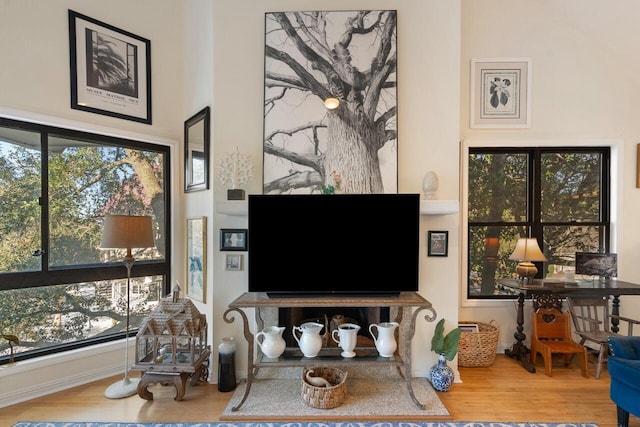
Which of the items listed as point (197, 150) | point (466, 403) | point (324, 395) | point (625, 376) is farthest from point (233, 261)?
point (625, 376)

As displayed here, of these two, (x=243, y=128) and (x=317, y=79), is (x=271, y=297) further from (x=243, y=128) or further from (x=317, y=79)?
(x=317, y=79)

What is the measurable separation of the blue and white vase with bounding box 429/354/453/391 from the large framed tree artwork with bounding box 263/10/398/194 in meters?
1.64

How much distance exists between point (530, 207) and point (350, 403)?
2.74 metres

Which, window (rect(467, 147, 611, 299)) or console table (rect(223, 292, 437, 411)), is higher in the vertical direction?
window (rect(467, 147, 611, 299))

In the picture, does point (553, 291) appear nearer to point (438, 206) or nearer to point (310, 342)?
point (438, 206)

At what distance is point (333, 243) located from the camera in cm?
252

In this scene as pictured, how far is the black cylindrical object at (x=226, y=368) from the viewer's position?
2.65 m

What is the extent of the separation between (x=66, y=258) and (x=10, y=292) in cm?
42

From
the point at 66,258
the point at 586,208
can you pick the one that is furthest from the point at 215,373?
the point at 586,208

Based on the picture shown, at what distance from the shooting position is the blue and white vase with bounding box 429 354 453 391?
8.62 ft

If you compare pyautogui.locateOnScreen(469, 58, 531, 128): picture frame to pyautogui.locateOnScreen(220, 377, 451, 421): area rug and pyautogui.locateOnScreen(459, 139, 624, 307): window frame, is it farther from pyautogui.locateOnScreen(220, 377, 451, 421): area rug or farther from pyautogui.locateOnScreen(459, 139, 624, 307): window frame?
pyautogui.locateOnScreen(220, 377, 451, 421): area rug

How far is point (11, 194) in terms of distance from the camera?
2590 mm

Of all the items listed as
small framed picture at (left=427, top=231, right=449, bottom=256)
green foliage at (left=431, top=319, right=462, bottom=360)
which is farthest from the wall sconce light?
green foliage at (left=431, top=319, right=462, bottom=360)

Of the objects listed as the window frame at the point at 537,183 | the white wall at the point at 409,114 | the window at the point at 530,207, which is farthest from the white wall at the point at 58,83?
the window at the point at 530,207
